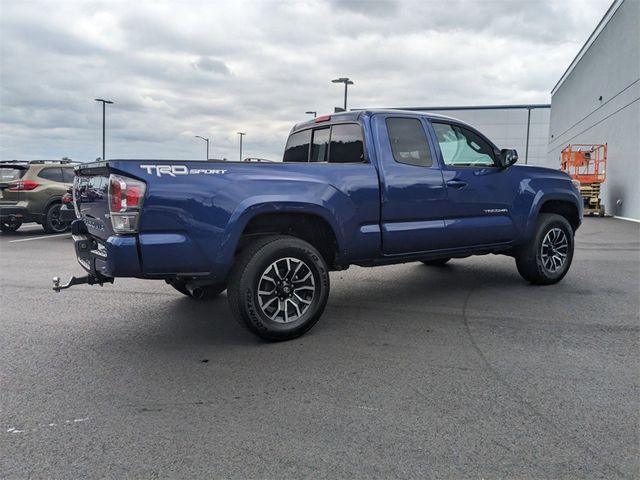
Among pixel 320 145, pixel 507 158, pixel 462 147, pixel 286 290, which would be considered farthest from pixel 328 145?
pixel 507 158

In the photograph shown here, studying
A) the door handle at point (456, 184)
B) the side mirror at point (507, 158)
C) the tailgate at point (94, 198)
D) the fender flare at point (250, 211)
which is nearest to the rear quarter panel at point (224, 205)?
the fender flare at point (250, 211)

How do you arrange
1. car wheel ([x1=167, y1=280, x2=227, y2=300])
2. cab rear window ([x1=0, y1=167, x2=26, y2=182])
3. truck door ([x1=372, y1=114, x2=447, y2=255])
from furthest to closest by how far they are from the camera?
cab rear window ([x1=0, y1=167, x2=26, y2=182])
truck door ([x1=372, y1=114, x2=447, y2=255])
car wheel ([x1=167, y1=280, x2=227, y2=300])

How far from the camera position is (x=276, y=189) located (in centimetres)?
411

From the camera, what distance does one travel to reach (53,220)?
481 inches

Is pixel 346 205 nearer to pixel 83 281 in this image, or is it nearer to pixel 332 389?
pixel 332 389

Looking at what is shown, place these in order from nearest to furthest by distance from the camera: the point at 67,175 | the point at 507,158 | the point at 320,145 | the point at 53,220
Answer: the point at 320,145
the point at 507,158
the point at 53,220
the point at 67,175

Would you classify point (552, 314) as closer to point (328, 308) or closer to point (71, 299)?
point (328, 308)

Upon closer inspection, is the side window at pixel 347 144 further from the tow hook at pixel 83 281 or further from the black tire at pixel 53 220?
the black tire at pixel 53 220

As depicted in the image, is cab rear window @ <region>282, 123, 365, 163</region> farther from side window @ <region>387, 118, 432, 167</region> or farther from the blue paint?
side window @ <region>387, 118, 432, 167</region>

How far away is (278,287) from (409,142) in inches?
82.3

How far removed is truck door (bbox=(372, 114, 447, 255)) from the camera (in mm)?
4801

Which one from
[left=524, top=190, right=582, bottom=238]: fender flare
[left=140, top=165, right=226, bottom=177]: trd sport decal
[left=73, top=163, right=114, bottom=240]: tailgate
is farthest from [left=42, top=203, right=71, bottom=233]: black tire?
[left=524, top=190, right=582, bottom=238]: fender flare

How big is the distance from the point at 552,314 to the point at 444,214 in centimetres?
148

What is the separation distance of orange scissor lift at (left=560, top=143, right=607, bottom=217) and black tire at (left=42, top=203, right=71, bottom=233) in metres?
18.3
